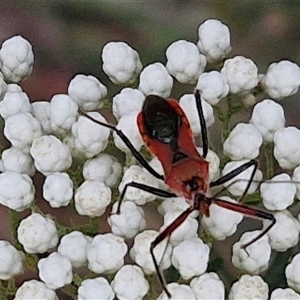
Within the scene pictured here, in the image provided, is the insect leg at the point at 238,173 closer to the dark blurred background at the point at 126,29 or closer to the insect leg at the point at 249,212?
the insect leg at the point at 249,212

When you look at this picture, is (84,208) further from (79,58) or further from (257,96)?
(79,58)

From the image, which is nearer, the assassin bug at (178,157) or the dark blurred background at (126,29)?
the assassin bug at (178,157)

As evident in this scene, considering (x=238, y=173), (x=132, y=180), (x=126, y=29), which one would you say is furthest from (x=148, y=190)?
(x=126, y=29)

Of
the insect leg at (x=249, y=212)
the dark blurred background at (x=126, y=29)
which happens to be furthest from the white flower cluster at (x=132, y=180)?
the dark blurred background at (x=126, y=29)

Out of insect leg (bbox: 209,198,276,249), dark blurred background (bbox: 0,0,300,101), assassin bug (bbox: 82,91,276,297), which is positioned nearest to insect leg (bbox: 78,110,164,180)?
assassin bug (bbox: 82,91,276,297)

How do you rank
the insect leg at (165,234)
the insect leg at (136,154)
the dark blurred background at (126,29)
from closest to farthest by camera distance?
the insect leg at (165,234) < the insect leg at (136,154) < the dark blurred background at (126,29)

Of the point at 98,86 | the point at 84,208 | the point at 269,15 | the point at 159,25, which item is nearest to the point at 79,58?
the point at 159,25

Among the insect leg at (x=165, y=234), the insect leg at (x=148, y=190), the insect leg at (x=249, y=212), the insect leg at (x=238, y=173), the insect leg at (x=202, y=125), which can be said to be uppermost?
the insect leg at (x=202, y=125)

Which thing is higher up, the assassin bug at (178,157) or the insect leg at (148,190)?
the assassin bug at (178,157)
